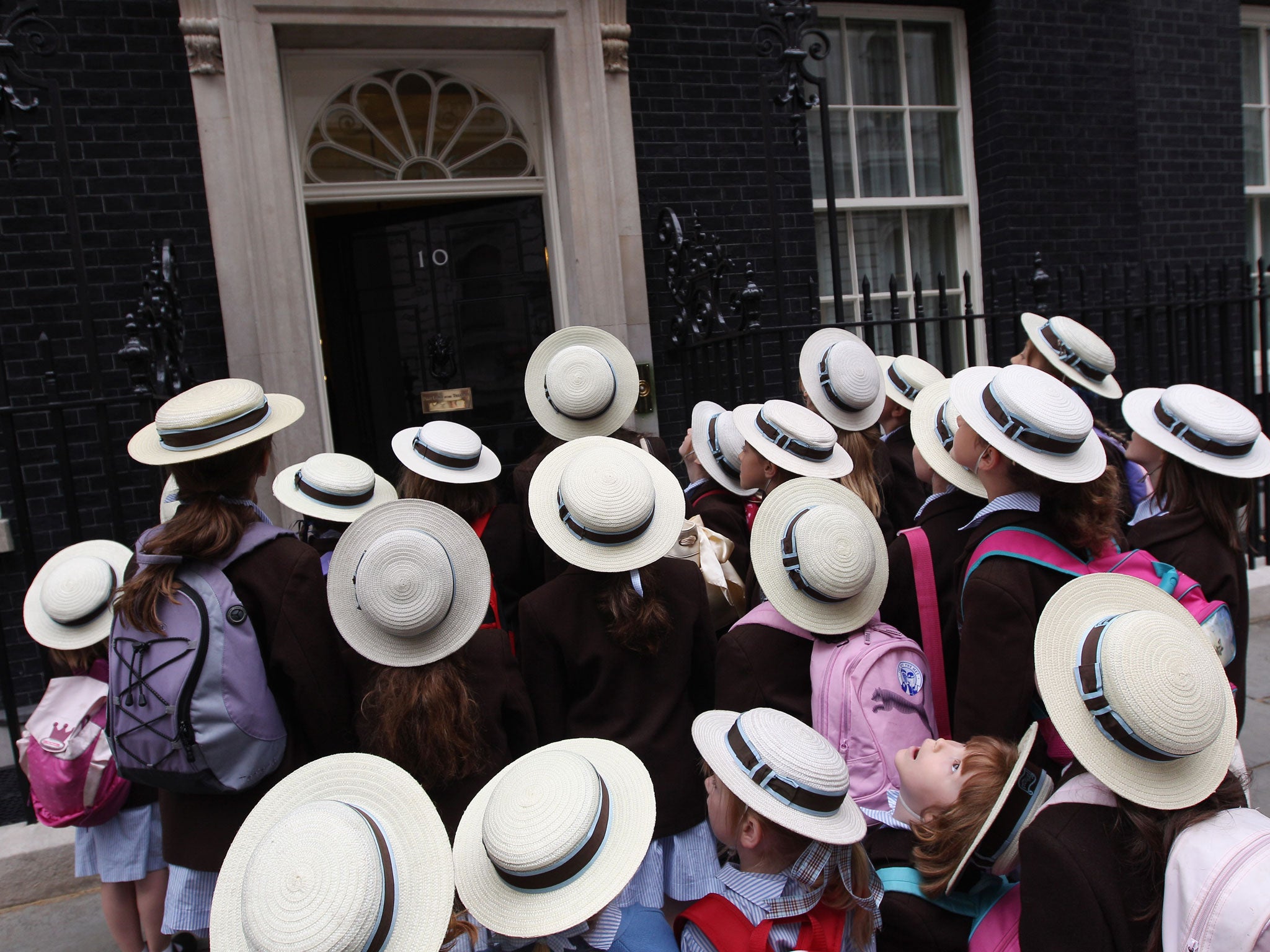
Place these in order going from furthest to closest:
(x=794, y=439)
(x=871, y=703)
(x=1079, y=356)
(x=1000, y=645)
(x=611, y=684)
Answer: (x=1079, y=356), (x=794, y=439), (x=611, y=684), (x=871, y=703), (x=1000, y=645)

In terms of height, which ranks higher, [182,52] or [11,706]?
[182,52]

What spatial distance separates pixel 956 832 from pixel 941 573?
1.14 meters

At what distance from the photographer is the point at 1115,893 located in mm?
1519

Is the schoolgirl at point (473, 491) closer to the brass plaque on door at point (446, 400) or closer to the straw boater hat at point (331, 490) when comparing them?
the straw boater hat at point (331, 490)

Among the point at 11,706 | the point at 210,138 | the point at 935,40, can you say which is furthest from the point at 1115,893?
the point at 935,40

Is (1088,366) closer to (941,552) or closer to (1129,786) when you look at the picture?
(941,552)

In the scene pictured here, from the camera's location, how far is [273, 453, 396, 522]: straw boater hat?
11.6 feet

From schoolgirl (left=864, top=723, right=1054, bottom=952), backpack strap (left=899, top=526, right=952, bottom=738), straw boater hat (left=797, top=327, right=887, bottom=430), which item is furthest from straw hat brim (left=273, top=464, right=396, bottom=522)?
schoolgirl (left=864, top=723, right=1054, bottom=952)

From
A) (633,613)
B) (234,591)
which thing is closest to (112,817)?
(234,591)

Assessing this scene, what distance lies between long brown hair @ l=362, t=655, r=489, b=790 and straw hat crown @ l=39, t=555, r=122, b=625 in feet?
3.98

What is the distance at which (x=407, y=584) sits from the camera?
7.29 feet

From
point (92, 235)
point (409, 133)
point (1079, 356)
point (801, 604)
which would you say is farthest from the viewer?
point (409, 133)

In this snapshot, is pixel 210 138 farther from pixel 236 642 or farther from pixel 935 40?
pixel 935 40

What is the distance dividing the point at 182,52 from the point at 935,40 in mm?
5933
